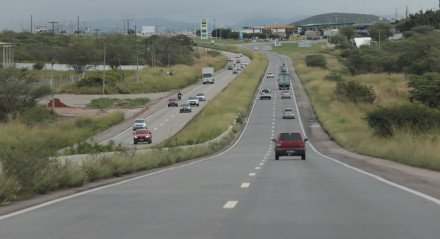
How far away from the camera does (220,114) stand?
90.0m

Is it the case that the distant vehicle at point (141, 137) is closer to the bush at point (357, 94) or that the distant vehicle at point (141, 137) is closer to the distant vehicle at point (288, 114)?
the distant vehicle at point (288, 114)

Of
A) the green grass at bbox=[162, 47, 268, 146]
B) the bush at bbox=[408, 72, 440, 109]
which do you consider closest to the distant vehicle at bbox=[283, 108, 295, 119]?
the green grass at bbox=[162, 47, 268, 146]

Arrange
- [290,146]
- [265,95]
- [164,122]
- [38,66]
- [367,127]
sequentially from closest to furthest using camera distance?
[290,146], [367,127], [164,122], [265,95], [38,66]

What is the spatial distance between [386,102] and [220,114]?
20768mm

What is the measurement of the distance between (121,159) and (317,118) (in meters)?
65.0

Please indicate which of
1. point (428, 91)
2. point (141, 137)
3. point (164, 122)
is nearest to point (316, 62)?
point (164, 122)

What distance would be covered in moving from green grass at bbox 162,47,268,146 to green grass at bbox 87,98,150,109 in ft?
38.9

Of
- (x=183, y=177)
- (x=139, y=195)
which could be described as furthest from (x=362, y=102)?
(x=139, y=195)

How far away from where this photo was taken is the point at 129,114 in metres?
94.8

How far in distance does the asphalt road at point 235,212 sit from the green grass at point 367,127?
9.95 meters

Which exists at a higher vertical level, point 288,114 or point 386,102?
point 386,102

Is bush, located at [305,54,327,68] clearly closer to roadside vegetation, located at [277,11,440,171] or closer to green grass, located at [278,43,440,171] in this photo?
roadside vegetation, located at [277,11,440,171]

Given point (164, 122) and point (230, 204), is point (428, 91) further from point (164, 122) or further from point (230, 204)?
point (230, 204)

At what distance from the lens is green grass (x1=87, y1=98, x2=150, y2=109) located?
105m
